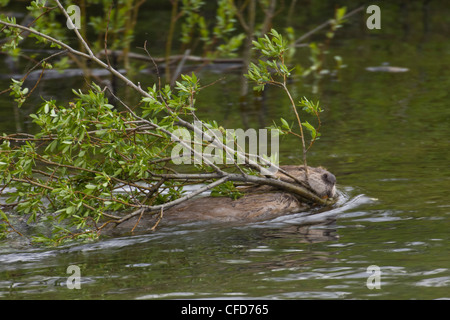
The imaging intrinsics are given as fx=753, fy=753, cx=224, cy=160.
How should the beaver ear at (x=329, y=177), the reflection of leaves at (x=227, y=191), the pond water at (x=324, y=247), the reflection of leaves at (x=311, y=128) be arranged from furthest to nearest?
the beaver ear at (x=329, y=177) < the reflection of leaves at (x=227, y=191) < the reflection of leaves at (x=311, y=128) < the pond water at (x=324, y=247)

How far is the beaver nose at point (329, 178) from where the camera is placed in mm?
6827

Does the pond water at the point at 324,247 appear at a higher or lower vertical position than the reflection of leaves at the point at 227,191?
lower

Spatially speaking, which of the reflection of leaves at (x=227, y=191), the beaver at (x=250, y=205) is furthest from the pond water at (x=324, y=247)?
the reflection of leaves at (x=227, y=191)

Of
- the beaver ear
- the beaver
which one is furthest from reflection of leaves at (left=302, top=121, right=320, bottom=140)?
the beaver ear

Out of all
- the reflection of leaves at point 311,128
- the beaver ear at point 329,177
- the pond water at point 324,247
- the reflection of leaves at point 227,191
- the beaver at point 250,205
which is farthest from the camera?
the beaver ear at point 329,177

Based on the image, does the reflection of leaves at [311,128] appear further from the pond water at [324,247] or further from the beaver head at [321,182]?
the pond water at [324,247]

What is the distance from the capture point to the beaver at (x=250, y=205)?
21.1 ft

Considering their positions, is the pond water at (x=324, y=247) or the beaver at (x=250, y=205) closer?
the pond water at (x=324, y=247)

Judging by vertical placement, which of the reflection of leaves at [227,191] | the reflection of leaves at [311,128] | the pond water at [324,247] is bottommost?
the pond water at [324,247]

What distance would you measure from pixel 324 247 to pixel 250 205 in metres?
1.13

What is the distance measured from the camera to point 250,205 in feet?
21.5

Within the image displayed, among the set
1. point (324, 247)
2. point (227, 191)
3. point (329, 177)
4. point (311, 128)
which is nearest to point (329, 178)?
point (329, 177)

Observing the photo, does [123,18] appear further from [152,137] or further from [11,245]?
[11,245]

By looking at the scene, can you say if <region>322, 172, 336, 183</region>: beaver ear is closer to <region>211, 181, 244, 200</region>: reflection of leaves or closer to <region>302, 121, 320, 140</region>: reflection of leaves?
Answer: <region>302, 121, 320, 140</region>: reflection of leaves
